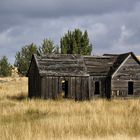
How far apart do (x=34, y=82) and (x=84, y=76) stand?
453 centimetres

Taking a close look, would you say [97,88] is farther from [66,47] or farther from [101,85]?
[66,47]

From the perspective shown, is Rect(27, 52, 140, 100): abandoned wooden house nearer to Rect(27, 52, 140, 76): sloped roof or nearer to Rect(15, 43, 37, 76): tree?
Rect(27, 52, 140, 76): sloped roof

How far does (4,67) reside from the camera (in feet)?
264

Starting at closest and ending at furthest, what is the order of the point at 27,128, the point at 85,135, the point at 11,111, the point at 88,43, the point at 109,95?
the point at 85,135 < the point at 27,128 < the point at 11,111 < the point at 109,95 < the point at 88,43

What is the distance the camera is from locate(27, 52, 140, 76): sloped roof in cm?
3431

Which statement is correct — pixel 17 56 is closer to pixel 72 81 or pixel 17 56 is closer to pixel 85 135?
pixel 72 81

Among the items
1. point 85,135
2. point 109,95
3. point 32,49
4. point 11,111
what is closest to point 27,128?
point 85,135

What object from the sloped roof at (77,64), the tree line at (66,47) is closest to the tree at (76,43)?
the tree line at (66,47)

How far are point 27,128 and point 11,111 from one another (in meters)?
6.58

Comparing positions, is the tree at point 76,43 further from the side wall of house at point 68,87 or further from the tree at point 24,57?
the side wall of house at point 68,87

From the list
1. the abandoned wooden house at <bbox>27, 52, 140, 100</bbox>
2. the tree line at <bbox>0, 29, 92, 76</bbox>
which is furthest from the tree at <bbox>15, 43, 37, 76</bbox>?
the abandoned wooden house at <bbox>27, 52, 140, 100</bbox>

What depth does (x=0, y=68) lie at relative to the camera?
81250mm

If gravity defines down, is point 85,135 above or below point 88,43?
below

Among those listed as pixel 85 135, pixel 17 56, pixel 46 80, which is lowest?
pixel 85 135
